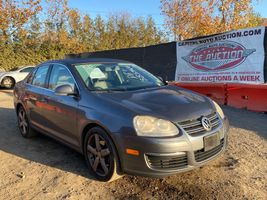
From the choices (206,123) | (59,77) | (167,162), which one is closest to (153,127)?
(167,162)

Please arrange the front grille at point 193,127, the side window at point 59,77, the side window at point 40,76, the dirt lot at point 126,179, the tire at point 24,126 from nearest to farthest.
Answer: the front grille at point 193,127, the dirt lot at point 126,179, the side window at point 59,77, the side window at point 40,76, the tire at point 24,126

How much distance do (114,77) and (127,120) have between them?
1.40 meters

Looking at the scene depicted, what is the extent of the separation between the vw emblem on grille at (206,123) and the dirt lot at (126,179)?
0.71 metres

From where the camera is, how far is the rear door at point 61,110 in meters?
4.25

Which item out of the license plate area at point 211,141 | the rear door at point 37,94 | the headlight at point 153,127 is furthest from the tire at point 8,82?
the license plate area at point 211,141

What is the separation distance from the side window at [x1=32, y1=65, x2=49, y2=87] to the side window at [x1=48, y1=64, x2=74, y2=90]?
304mm

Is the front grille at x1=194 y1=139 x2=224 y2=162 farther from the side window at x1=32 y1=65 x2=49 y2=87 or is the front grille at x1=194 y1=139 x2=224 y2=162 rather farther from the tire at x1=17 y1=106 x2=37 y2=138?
the tire at x1=17 y1=106 x2=37 y2=138

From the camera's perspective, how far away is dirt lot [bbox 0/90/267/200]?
3533 millimetres

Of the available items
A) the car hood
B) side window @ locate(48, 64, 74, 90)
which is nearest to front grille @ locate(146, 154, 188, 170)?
the car hood

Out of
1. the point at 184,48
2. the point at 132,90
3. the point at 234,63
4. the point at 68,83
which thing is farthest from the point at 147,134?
the point at 184,48

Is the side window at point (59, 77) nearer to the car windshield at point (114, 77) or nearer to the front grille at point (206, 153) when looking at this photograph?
the car windshield at point (114, 77)

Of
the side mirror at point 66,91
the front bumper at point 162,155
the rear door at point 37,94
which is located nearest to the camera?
the front bumper at point 162,155

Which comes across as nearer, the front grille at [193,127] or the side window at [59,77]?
the front grille at [193,127]

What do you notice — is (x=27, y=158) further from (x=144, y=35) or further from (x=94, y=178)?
(x=144, y=35)
